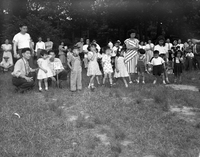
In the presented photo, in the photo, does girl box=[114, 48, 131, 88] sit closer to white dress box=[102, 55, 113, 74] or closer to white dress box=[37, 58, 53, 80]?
white dress box=[102, 55, 113, 74]

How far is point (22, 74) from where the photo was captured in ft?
28.8

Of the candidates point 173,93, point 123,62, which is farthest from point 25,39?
point 173,93

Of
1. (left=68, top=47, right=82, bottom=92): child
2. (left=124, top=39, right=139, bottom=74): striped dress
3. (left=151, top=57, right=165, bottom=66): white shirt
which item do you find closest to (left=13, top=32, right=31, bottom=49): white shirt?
(left=68, top=47, right=82, bottom=92): child

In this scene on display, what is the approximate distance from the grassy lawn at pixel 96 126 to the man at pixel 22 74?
38 centimetres

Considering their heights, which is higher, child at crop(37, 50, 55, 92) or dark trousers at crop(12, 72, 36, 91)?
child at crop(37, 50, 55, 92)

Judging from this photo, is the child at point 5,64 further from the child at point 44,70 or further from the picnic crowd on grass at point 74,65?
the child at point 44,70

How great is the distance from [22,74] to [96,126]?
3984 mm

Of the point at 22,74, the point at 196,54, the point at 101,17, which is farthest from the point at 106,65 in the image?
the point at 101,17

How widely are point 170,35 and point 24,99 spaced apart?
22.5m

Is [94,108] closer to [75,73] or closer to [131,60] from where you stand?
[75,73]

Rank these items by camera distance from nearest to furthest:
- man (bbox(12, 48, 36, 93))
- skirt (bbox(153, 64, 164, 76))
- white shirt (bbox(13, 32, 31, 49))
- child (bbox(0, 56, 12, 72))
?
man (bbox(12, 48, 36, 93)), white shirt (bbox(13, 32, 31, 49)), skirt (bbox(153, 64, 164, 76)), child (bbox(0, 56, 12, 72))

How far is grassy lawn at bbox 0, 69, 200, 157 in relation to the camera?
180 inches

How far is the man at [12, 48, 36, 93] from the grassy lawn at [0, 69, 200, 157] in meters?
0.38

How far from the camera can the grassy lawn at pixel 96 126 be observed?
4.57 meters
